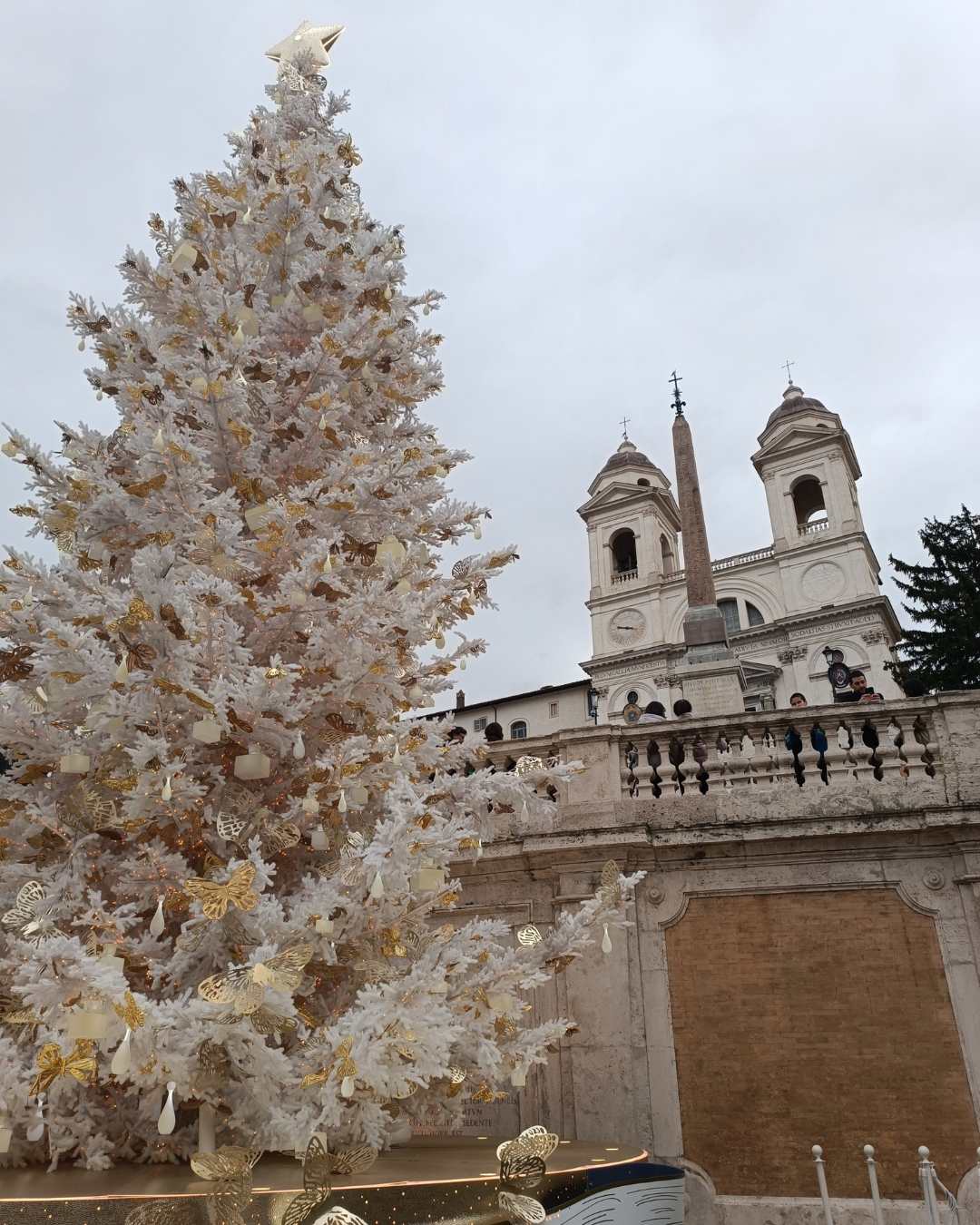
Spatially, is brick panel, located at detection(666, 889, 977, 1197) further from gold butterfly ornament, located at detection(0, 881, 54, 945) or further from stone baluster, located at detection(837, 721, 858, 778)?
gold butterfly ornament, located at detection(0, 881, 54, 945)

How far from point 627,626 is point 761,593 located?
22.1 ft

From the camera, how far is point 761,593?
44031mm

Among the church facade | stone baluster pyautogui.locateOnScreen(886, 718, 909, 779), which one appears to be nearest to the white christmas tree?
stone baluster pyautogui.locateOnScreen(886, 718, 909, 779)

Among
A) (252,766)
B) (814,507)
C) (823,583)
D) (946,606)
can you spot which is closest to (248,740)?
(252,766)

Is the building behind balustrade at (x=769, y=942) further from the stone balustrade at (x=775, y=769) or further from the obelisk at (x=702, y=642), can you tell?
the obelisk at (x=702, y=642)

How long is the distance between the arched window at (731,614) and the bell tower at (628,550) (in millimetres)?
3187

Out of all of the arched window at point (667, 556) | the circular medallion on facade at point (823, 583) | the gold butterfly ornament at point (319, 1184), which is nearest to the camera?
the gold butterfly ornament at point (319, 1184)

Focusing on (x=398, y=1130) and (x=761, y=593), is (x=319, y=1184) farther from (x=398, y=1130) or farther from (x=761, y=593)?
(x=761, y=593)

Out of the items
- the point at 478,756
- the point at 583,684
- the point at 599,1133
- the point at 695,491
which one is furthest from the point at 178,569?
the point at 583,684

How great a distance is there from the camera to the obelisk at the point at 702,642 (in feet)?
56.1

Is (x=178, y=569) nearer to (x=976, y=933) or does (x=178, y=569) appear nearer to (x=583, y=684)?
(x=976, y=933)

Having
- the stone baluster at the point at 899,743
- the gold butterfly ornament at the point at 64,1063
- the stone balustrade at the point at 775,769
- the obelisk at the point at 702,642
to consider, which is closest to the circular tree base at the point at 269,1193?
the gold butterfly ornament at the point at 64,1063

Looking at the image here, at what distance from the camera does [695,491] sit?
86.3ft

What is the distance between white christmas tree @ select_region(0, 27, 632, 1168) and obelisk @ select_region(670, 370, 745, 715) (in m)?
9.59
